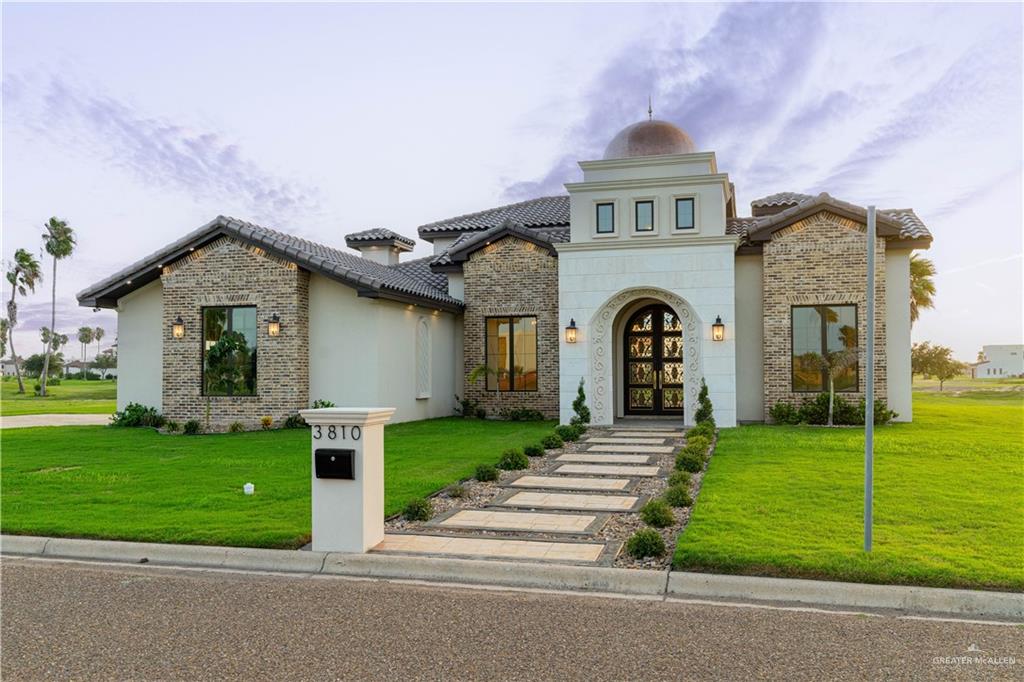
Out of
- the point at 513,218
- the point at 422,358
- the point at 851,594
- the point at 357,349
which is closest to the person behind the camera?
the point at 851,594

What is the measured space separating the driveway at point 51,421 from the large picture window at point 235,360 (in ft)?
15.1

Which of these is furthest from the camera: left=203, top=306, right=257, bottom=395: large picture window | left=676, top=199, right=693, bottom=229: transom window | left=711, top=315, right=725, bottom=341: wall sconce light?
left=203, top=306, right=257, bottom=395: large picture window

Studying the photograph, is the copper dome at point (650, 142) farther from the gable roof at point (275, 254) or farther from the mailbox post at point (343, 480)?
the mailbox post at point (343, 480)

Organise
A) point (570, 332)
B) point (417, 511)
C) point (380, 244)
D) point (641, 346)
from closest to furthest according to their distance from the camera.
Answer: point (417, 511) → point (570, 332) → point (641, 346) → point (380, 244)

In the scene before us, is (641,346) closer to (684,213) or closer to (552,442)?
(684,213)

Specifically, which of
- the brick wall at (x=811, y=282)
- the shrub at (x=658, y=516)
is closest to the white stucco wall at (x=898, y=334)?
the brick wall at (x=811, y=282)

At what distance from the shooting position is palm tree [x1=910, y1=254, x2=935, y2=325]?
107ft

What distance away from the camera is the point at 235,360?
56.7ft

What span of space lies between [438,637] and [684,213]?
14345 millimetres

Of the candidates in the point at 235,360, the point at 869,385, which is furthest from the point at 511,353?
the point at 869,385

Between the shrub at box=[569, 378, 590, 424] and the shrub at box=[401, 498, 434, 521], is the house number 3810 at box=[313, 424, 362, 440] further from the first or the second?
the shrub at box=[569, 378, 590, 424]

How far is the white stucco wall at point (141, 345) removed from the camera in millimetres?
18250

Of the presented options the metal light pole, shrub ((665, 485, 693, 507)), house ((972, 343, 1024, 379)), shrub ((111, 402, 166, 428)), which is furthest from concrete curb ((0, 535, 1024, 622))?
house ((972, 343, 1024, 379))

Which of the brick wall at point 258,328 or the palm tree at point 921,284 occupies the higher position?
the palm tree at point 921,284
